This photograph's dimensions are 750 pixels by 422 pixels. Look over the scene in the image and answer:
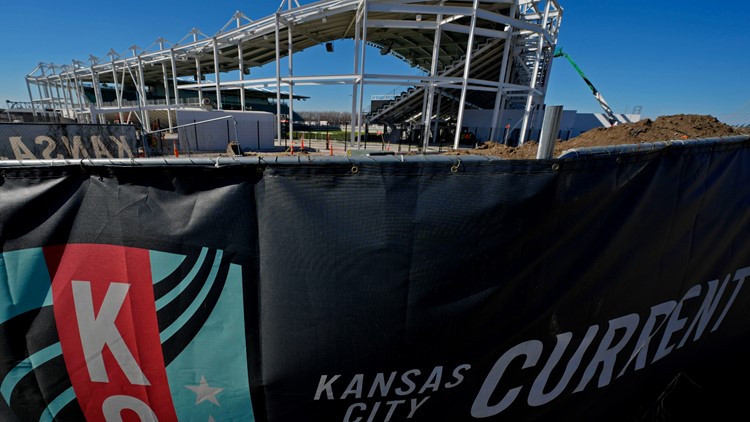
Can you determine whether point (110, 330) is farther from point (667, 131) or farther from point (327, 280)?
point (667, 131)

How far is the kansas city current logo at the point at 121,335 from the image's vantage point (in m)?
1.51

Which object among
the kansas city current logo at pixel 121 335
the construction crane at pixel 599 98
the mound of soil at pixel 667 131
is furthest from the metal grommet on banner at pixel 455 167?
the construction crane at pixel 599 98

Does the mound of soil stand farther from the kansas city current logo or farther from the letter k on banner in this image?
the letter k on banner

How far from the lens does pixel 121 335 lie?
1574 mm

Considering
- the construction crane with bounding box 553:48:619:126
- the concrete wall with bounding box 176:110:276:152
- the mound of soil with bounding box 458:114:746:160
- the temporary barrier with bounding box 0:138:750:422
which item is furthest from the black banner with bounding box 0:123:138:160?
the construction crane with bounding box 553:48:619:126

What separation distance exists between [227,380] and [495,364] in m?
1.46

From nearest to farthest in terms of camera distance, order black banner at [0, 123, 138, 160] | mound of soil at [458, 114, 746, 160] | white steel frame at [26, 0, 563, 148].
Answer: black banner at [0, 123, 138, 160] < mound of soil at [458, 114, 746, 160] < white steel frame at [26, 0, 563, 148]

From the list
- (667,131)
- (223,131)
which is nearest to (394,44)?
(223,131)

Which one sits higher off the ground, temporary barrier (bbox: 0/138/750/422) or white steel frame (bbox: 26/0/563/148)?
white steel frame (bbox: 26/0/563/148)

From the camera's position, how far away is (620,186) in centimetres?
164

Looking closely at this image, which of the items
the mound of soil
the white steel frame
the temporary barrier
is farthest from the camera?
the white steel frame

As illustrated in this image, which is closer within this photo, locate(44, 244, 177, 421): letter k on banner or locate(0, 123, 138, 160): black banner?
locate(44, 244, 177, 421): letter k on banner

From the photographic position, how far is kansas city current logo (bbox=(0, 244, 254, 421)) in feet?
4.96

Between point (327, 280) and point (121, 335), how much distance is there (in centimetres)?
111
